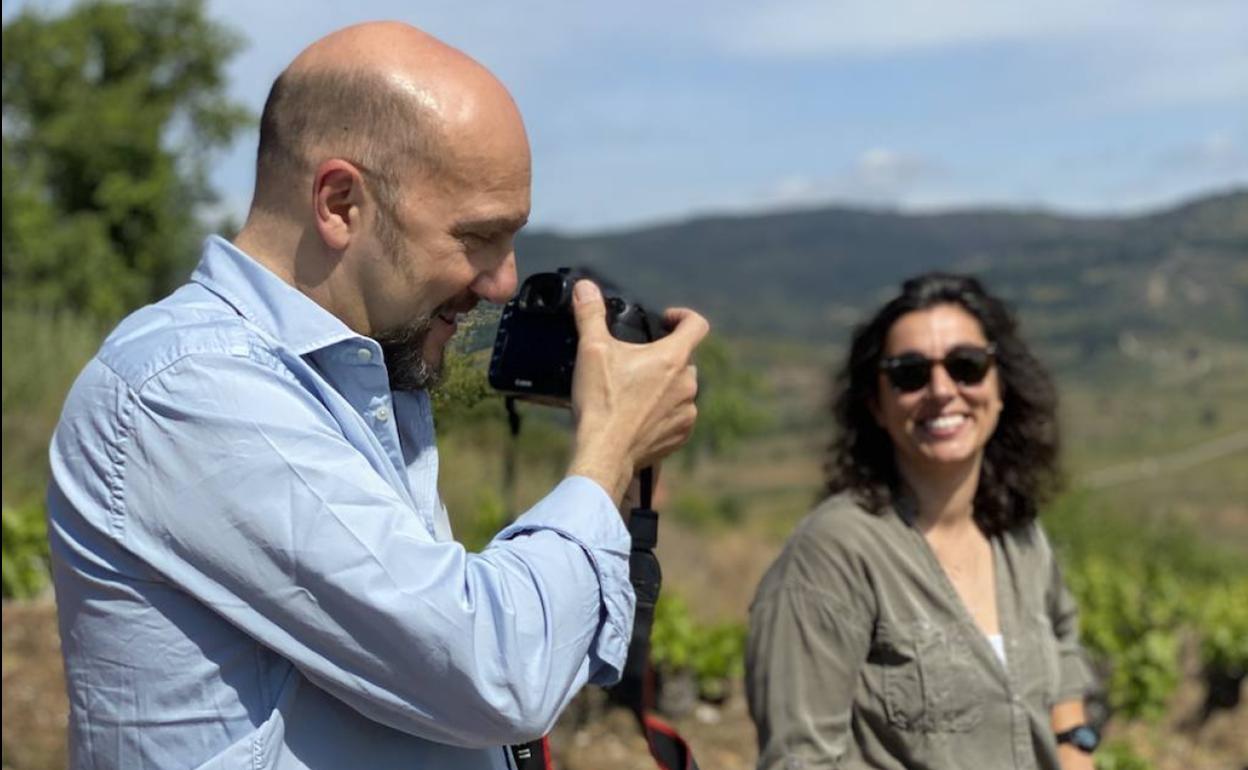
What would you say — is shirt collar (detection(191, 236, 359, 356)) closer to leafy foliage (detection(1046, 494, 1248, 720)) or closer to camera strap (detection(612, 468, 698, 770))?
camera strap (detection(612, 468, 698, 770))

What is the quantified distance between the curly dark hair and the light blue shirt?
1822 millimetres

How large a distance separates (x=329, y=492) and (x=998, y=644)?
204cm

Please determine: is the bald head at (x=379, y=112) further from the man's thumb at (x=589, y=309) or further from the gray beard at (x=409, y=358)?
the man's thumb at (x=589, y=309)

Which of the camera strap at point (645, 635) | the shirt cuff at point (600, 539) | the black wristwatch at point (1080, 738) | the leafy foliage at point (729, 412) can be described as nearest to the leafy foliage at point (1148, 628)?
the black wristwatch at point (1080, 738)

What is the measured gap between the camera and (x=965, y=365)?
11.5 ft

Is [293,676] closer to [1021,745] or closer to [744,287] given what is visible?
[1021,745]

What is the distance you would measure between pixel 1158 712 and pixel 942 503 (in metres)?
4.18

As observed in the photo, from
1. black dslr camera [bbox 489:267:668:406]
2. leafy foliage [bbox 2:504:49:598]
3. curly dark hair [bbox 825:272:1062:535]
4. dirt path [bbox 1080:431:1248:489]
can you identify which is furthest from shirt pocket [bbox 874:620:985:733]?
dirt path [bbox 1080:431:1248:489]

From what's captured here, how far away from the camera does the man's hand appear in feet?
5.84

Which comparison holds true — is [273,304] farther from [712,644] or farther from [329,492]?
[712,644]

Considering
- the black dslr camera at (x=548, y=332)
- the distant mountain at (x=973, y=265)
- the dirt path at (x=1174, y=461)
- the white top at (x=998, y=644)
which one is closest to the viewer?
the black dslr camera at (x=548, y=332)


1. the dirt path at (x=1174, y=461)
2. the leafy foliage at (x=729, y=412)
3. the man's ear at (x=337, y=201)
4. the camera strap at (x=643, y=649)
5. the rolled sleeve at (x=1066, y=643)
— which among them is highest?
the man's ear at (x=337, y=201)

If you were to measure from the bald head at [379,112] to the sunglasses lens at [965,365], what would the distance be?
6.38 ft

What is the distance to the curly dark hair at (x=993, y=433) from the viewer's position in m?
3.50
